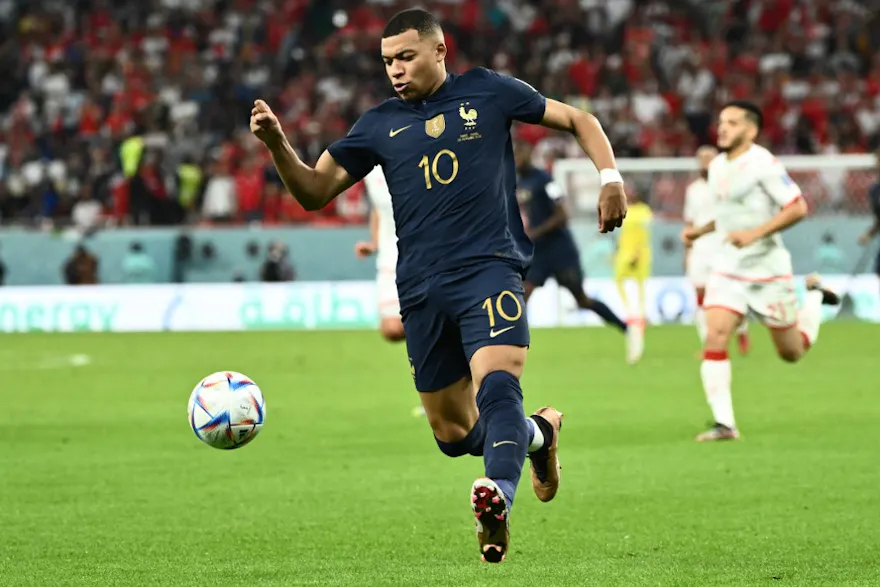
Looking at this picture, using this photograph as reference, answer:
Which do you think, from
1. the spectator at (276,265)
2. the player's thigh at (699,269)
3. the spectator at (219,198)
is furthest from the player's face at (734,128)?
the spectator at (219,198)

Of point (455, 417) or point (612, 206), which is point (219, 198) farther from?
point (612, 206)

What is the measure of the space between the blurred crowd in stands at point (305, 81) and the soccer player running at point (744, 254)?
13.7 m

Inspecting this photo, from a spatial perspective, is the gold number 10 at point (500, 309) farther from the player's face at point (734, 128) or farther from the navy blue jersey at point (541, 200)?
the navy blue jersey at point (541, 200)

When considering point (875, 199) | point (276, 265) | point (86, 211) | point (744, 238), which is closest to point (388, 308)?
→ point (744, 238)

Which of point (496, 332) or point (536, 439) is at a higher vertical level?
point (496, 332)

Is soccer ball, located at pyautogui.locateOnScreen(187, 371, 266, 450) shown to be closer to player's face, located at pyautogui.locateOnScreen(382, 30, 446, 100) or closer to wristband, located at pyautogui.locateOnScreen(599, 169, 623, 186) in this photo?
player's face, located at pyautogui.locateOnScreen(382, 30, 446, 100)

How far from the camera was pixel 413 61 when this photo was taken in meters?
6.22

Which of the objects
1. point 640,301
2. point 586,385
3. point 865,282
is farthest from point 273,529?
point 865,282

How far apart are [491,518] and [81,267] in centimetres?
2031

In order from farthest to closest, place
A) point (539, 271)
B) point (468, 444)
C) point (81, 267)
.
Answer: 1. point (81, 267)
2. point (539, 271)
3. point (468, 444)

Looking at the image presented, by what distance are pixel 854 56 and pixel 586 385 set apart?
1651cm

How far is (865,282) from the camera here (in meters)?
24.0

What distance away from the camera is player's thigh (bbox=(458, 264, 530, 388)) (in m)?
5.92

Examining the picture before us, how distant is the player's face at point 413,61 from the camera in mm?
6172
